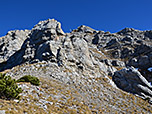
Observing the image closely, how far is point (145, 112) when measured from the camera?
25453 mm

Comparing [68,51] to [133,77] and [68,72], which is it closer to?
[68,72]

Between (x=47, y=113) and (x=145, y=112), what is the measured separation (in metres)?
21.3

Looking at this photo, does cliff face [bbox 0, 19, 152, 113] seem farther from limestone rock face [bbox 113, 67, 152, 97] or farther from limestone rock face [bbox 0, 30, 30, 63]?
limestone rock face [bbox 0, 30, 30, 63]

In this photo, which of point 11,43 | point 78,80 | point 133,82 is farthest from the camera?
point 11,43

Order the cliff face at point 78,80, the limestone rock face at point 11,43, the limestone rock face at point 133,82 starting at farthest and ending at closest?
the limestone rock face at point 11,43 < the limestone rock face at point 133,82 < the cliff face at point 78,80

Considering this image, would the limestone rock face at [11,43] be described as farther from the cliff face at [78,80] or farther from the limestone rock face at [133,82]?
the limestone rock face at [133,82]

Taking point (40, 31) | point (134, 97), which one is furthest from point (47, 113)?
point (40, 31)

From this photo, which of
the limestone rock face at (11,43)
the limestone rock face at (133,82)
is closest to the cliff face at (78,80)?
the limestone rock face at (133,82)

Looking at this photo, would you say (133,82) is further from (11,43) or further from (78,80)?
(11,43)

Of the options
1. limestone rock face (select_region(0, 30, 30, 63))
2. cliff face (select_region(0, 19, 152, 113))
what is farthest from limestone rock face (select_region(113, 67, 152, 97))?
limestone rock face (select_region(0, 30, 30, 63))

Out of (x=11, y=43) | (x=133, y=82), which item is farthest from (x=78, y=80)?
(x=11, y=43)

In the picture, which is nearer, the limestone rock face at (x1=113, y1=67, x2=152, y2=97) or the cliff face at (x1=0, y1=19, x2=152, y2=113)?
the cliff face at (x1=0, y1=19, x2=152, y2=113)

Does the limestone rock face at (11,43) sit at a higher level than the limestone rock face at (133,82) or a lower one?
higher

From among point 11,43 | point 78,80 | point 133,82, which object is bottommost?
point 133,82
